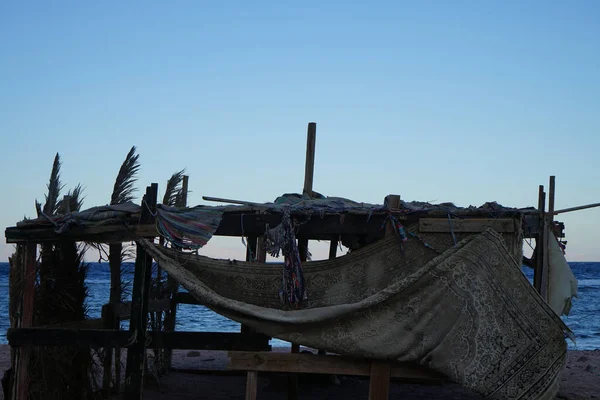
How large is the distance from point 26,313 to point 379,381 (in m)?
3.99

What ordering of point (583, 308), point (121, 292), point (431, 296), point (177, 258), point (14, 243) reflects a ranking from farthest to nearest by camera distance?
1. point (583, 308)
2. point (121, 292)
3. point (14, 243)
4. point (177, 258)
5. point (431, 296)

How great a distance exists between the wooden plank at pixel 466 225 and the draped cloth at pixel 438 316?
9 centimetres

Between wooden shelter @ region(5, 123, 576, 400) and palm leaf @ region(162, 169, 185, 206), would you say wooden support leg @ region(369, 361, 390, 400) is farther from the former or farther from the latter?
palm leaf @ region(162, 169, 185, 206)

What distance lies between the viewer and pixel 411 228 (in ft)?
23.0

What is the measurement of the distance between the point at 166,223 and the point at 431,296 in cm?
278

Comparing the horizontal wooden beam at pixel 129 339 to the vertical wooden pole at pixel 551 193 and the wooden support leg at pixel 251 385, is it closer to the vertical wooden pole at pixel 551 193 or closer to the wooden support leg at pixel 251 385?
the wooden support leg at pixel 251 385

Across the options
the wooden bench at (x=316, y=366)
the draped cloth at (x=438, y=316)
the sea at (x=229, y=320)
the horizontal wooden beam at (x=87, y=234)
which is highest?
the horizontal wooden beam at (x=87, y=234)

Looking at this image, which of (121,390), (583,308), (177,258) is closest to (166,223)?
(177,258)

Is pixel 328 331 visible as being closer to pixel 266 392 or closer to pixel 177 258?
pixel 177 258

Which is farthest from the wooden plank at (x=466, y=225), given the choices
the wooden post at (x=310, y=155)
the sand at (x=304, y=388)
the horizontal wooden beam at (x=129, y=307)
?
the horizontal wooden beam at (x=129, y=307)

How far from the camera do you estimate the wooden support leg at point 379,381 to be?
21.8 ft

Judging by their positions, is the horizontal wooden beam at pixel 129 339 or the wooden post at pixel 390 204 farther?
the horizontal wooden beam at pixel 129 339

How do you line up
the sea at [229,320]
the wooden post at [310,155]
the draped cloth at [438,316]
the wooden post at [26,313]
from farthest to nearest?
the sea at [229,320], the wooden post at [310,155], the wooden post at [26,313], the draped cloth at [438,316]

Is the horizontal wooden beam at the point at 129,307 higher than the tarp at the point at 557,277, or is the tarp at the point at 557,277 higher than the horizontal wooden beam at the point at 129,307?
the tarp at the point at 557,277
